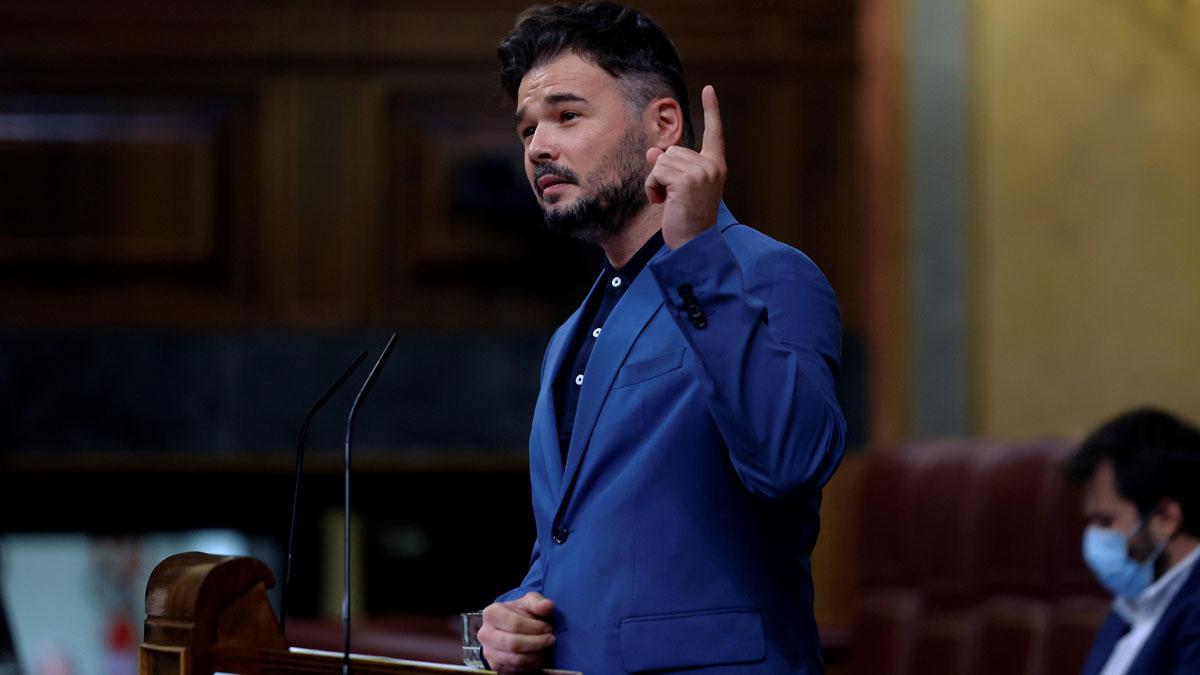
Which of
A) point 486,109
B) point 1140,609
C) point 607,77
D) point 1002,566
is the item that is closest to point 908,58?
point 486,109

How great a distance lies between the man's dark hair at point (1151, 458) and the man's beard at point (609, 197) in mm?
1691

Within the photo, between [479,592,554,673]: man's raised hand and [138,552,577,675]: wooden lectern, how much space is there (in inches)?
5.7

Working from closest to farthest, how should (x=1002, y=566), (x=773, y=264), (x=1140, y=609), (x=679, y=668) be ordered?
(x=679, y=668) < (x=773, y=264) < (x=1140, y=609) < (x=1002, y=566)

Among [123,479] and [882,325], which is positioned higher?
[882,325]

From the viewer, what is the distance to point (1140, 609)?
290 centimetres

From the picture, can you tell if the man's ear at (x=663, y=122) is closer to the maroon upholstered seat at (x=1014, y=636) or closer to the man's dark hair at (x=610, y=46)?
the man's dark hair at (x=610, y=46)

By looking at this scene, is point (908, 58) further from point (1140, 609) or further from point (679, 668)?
point (679, 668)

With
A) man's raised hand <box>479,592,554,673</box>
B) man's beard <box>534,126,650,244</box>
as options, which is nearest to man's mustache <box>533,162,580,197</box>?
man's beard <box>534,126,650,244</box>

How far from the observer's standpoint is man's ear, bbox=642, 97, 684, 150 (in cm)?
161

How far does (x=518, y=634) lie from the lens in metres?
1.42

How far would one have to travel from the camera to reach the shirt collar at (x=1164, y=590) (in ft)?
9.30

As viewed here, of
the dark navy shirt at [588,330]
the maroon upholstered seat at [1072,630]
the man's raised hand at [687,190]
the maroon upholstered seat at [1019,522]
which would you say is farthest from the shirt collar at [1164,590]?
the man's raised hand at [687,190]

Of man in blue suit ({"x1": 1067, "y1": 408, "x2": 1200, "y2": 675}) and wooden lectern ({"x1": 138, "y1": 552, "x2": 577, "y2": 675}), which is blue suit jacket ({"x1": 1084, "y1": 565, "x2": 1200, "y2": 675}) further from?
wooden lectern ({"x1": 138, "y1": 552, "x2": 577, "y2": 675})

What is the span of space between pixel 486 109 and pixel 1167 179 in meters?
1.90
